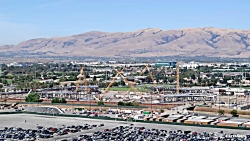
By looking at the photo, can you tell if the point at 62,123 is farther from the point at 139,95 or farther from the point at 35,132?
the point at 139,95

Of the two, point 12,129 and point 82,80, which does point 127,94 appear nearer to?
point 82,80

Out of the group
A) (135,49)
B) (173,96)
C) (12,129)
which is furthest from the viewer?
(135,49)

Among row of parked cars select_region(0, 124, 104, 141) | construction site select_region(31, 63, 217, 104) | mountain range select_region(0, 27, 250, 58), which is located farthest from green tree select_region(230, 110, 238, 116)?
mountain range select_region(0, 27, 250, 58)

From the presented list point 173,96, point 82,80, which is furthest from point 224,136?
point 82,80

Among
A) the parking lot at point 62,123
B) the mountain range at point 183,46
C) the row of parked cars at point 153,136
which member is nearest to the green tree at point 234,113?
the parking lot at point 62,123

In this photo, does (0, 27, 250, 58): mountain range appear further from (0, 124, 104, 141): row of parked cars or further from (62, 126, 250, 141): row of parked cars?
(62, 126, 250, 141): row of parked cars

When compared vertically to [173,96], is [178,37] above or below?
above
